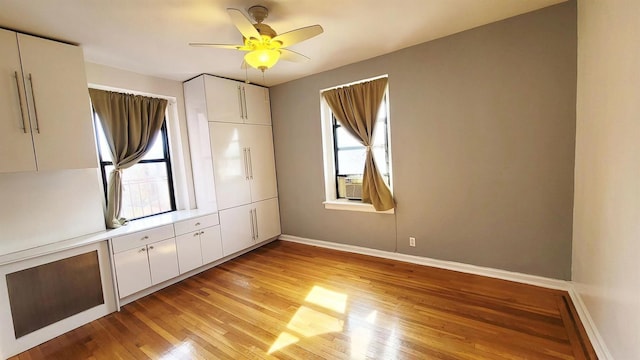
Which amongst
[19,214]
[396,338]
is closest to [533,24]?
[396,338]

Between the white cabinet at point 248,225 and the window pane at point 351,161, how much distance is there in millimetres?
1319

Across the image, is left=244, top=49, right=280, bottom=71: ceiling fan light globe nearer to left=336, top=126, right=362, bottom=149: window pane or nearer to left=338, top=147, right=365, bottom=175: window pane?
left=336, top=126, right=362, bottom=149: window pane

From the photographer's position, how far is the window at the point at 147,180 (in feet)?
9.59

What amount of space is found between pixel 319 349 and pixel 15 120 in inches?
116

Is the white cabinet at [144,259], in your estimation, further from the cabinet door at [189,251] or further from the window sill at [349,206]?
the window sill at [349,206]

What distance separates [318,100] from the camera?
372 centimetres

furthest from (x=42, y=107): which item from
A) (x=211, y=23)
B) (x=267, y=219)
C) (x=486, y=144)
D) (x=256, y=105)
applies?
(x=486, y=144)

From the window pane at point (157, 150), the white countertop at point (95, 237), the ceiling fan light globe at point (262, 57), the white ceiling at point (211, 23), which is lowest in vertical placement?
the white countertop at point (95, 237)

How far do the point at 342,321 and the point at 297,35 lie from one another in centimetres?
231

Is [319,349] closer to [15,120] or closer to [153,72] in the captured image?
[15,120]

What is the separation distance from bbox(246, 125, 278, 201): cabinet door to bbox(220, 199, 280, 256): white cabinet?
0.16 meters

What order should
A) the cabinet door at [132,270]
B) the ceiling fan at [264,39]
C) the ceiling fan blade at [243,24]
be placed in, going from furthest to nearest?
the cabinet door at [132,270] → the ceiling fan at [264,39] → the ceiling fan blade at [243,24]

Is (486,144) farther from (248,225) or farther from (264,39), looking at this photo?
(248,225)

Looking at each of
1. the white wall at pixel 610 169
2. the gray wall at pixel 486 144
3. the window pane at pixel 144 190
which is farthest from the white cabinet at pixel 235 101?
the white wall at pixel 610 169
